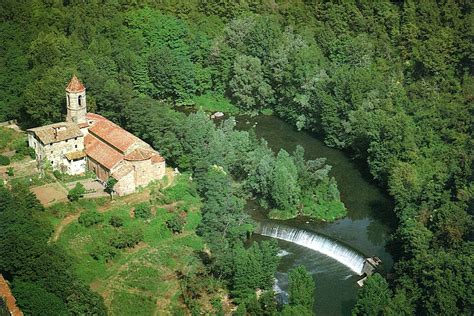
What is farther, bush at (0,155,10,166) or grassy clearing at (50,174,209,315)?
bush at (0,155,10,166)

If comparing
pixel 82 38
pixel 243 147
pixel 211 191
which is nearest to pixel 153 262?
pixel 211 191

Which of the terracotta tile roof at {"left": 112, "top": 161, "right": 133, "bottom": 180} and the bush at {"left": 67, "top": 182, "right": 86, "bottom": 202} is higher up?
the terracotta tile roof at {"left": 112, "top": 161, "right": 133, "bottom": 180}

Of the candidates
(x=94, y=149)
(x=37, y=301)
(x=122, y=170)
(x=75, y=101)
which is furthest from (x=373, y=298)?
(x=75, y=101)

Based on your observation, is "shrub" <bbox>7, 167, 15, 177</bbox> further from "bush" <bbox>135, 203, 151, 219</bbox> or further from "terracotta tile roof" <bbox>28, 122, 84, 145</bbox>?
"bush" <bbox>135, 203, 151, 219</bbox>

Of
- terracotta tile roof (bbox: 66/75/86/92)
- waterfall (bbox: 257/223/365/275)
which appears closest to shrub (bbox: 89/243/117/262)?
waterfall (bbox: 257/223/365/275)

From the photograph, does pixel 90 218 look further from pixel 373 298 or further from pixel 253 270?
pixel 373 298

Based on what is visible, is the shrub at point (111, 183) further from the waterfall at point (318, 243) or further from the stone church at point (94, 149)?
the waterfall at point (318, 243)

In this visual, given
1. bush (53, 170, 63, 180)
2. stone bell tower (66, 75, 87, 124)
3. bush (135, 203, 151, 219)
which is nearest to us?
bush (135, 203, 151, 219)

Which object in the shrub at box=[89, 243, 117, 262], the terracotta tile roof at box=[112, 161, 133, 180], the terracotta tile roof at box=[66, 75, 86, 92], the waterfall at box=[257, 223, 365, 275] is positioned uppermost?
the terracotta tile roof at box=[66, 75, 86, 92]

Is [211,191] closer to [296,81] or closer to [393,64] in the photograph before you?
[296,81]
